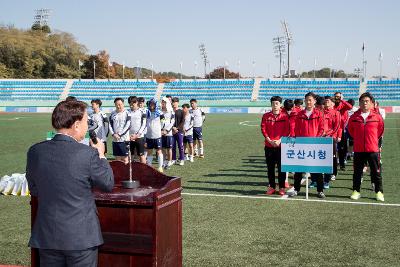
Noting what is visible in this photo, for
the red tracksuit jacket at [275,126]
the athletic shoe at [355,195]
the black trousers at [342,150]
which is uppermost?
the red tracksuit jacket at [275,126]

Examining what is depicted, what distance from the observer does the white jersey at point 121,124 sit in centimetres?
1152

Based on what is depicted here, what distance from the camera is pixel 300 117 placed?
991 centimetres

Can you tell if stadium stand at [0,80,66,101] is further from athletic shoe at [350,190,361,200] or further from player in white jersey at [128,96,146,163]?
athletic shoe at [350,190,361,200]

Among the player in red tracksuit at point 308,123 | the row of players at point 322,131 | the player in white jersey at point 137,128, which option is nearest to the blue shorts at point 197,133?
the player in white jersey at point 137,128

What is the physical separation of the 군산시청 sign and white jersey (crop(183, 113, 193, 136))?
6278mm

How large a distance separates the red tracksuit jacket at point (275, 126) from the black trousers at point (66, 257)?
6975 millimetres

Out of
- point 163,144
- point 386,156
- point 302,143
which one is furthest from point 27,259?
point 386,156

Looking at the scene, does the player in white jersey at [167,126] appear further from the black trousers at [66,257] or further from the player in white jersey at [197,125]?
the black trousers at [66,257]

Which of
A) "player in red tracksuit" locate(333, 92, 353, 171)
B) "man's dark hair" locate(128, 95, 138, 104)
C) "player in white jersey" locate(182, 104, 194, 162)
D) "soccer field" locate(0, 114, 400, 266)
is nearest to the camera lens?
"soccer field" locate(0, 114, 400, 266)

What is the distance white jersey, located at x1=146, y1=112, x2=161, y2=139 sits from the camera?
12820mm

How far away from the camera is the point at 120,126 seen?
1159cm

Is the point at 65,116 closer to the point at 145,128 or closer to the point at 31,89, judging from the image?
the point at 145,128

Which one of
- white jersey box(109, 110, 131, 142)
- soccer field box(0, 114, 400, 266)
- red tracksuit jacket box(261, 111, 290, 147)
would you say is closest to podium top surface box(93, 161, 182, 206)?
soccer field box(0, 114, 400, 266)

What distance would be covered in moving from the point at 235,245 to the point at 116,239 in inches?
101
